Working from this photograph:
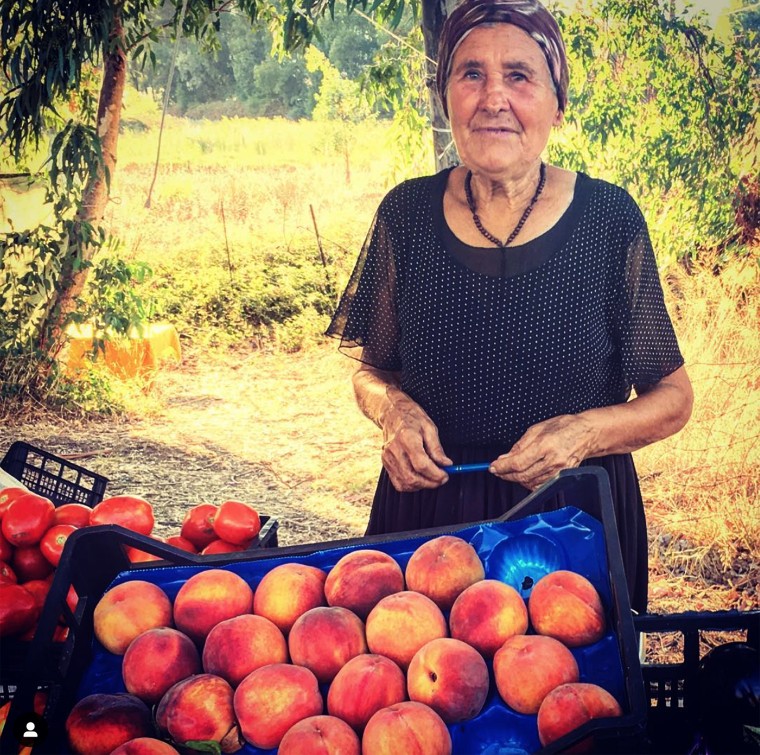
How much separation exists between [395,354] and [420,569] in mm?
641

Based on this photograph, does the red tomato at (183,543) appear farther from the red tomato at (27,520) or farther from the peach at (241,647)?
the peach at (241,647)

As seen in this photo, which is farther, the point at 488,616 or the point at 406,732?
the point at 488,616

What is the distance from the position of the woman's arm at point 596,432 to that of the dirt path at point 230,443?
138cm

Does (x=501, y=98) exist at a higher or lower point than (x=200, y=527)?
higher

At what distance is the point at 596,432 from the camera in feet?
5.16

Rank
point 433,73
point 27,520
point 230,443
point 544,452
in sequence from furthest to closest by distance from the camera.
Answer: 1. point 230,443
2. point 433,73
3. point 27,520
4. point 544,452

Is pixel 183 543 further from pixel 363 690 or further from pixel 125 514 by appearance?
pixel 363 690

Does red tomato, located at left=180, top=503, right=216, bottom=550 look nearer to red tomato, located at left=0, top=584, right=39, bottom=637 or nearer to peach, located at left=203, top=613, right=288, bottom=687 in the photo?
red tomato, located at left=0, top=584, right=39, bottom=637

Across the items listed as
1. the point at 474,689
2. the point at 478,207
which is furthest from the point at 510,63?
the point at 474,689

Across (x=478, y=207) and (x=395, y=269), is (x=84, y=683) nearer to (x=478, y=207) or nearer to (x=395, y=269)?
(x=395, y=269)

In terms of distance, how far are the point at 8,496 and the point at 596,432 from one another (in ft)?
4.01

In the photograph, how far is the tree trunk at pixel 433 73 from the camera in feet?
7.70

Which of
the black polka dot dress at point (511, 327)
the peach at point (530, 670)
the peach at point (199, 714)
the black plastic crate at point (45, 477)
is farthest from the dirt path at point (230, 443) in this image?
the peach at point (530, 670)

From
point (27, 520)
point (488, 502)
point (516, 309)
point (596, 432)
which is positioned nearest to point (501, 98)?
point (516, 309)
